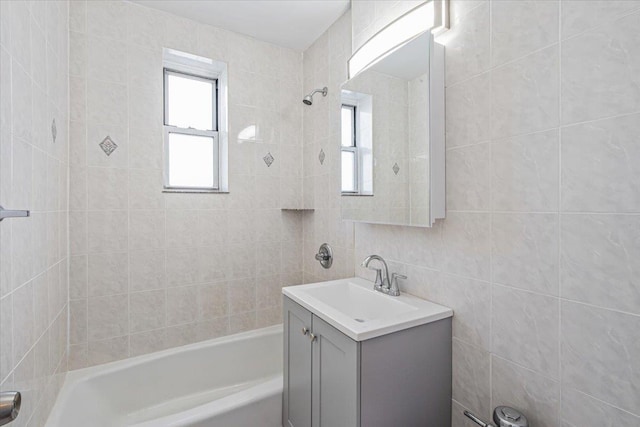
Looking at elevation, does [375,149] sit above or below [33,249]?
above

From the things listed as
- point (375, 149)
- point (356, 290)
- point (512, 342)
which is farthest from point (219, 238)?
point (512, 342)

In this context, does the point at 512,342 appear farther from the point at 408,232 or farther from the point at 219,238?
the point at 219,238

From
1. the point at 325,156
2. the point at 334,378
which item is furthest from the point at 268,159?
the point at 334,378

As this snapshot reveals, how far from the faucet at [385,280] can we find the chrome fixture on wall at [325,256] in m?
0.60

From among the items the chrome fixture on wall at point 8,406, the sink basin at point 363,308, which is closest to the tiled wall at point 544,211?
the sink basin at point 363,308

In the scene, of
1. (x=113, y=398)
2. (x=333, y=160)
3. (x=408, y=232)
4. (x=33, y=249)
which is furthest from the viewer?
(x=333, y=160)

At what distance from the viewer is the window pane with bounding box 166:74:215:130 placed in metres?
2.18

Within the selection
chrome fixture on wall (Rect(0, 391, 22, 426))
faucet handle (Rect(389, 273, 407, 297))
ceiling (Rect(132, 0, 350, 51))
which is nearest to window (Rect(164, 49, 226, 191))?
ceiling (Rect(132, 0, 350, 51))

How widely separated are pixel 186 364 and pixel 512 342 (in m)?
1.89

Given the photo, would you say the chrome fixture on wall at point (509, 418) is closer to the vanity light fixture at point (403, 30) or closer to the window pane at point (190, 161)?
the vanity light fixture at point (403, 30)

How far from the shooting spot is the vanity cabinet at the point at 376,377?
106 centimetres

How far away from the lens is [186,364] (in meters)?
2.02

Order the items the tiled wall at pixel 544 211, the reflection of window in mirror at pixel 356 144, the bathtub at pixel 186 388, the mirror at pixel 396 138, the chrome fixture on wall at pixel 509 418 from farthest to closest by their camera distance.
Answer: the reflection of window in mirror at pixel 356 144
the bathtub at pixel 186 388
the mirror at pixel 396 138
the chrome fixture on wall at pixel 509 418
the tiled wall at pixel 544 211

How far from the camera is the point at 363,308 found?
1.57 meters
